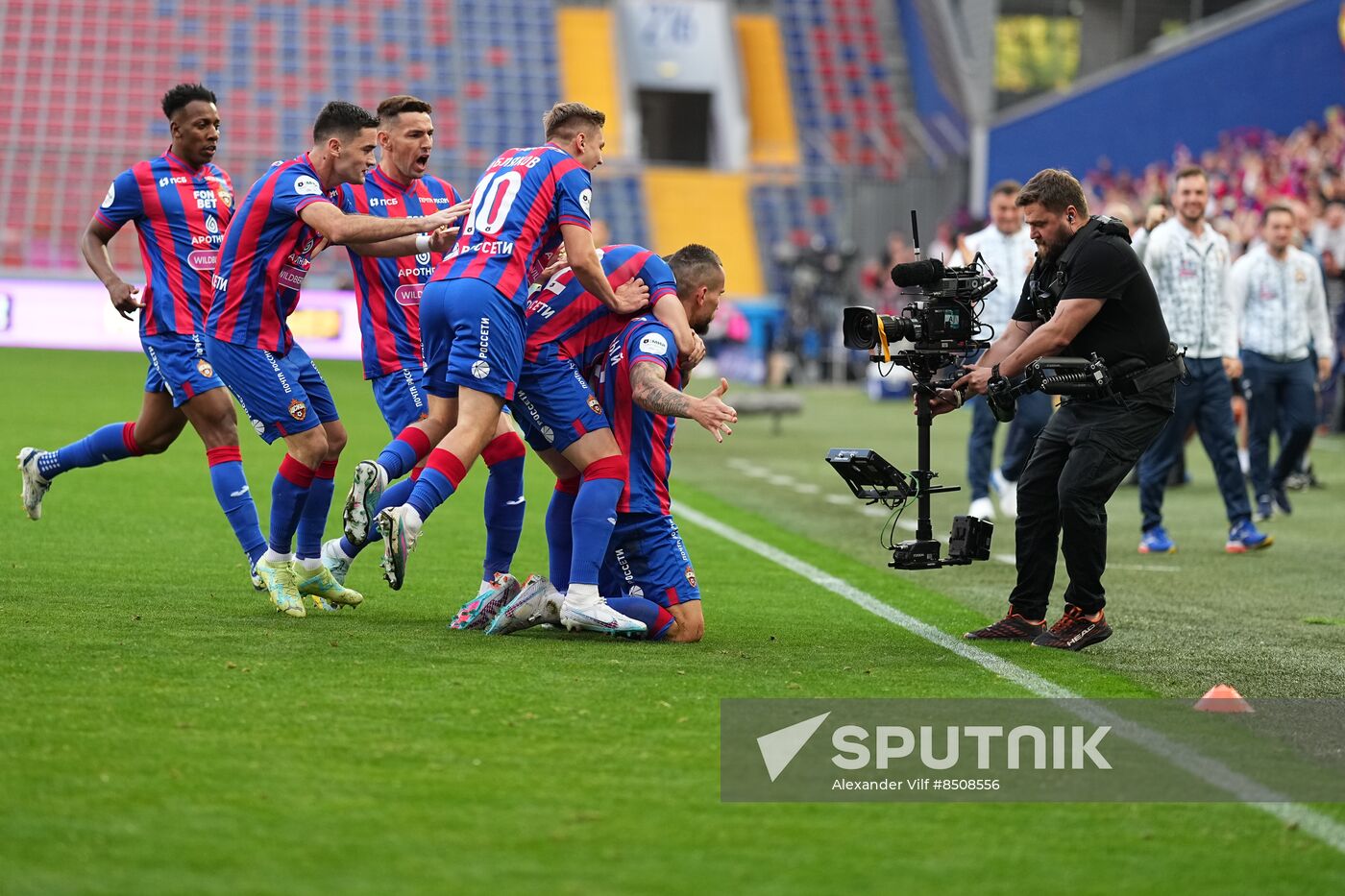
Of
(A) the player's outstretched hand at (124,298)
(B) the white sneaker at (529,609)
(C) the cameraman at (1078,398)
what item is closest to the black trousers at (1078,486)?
(C) the cameraman at (1078,398)

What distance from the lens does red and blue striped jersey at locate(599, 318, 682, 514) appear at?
22.2 feet

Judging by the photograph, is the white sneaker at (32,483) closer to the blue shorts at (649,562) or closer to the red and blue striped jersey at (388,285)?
the red and blue striped jersey at (388,285)

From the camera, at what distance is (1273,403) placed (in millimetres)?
13164

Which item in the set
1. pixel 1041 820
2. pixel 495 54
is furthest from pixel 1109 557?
pixel 495 54

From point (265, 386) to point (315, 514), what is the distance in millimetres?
651

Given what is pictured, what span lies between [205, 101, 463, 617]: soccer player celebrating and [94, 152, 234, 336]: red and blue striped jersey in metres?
0.35

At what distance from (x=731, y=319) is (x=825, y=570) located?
24140mm

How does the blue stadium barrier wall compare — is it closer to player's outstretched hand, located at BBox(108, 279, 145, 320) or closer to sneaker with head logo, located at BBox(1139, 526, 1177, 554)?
sneaker with head logo, located at BBox(1139, 526, 1177, 554)

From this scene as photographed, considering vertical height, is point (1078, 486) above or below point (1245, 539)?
above

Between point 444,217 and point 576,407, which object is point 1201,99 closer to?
point 444,217

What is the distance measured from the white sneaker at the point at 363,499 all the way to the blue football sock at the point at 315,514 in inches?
50.8

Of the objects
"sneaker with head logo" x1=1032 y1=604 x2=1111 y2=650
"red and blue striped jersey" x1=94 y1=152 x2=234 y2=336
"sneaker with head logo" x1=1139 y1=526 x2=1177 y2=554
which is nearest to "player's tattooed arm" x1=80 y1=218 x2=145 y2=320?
"red and blue striped jersey" x1=94 y1=152 x2=234 y2=336

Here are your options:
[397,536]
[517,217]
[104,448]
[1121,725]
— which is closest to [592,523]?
[397,536]

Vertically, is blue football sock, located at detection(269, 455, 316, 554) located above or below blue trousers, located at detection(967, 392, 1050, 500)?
above
